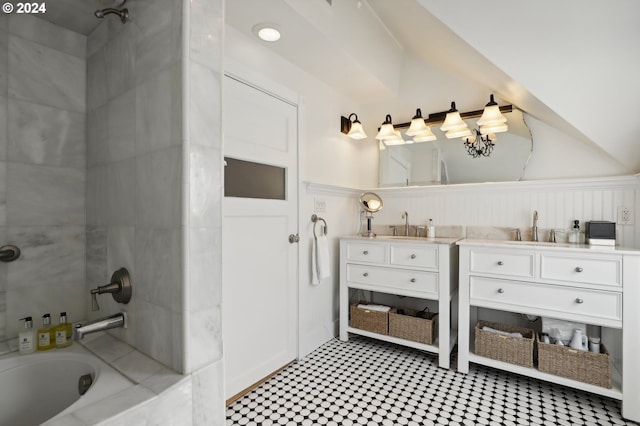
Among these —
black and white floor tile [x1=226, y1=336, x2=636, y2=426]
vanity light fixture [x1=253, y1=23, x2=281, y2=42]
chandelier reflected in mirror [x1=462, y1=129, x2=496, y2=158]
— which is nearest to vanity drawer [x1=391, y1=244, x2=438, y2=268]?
black and white floor tile [x1=226, y1=336, x2=636, y2=426]

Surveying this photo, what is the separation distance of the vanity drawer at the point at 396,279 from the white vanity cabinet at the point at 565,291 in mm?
217

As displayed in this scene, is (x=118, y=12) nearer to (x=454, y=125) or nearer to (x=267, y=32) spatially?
(x=267, y=32)

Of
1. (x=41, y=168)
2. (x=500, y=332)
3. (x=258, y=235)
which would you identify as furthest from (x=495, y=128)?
(x=41, y=168)

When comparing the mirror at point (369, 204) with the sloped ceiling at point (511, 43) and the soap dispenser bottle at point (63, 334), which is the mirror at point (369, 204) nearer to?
the sloped ceiling at point (511, 43)

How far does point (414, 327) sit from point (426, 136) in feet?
5.28

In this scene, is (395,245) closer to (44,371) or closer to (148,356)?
(148,356)

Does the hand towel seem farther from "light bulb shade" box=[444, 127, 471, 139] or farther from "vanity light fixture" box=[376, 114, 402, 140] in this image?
"light bulb shade" box=[444, 127, 471, 139]

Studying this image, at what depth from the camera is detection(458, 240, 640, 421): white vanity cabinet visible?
1767 mm

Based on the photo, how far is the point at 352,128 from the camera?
285cm

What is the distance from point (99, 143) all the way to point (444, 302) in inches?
91.6

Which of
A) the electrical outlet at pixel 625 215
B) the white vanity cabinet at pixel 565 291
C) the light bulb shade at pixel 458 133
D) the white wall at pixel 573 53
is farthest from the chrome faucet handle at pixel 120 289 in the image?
the electrical outlet at pixel 625 215

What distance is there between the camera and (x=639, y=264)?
1.75m

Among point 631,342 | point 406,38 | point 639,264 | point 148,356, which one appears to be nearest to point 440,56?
point 406,38

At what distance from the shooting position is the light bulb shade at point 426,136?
2766mm
